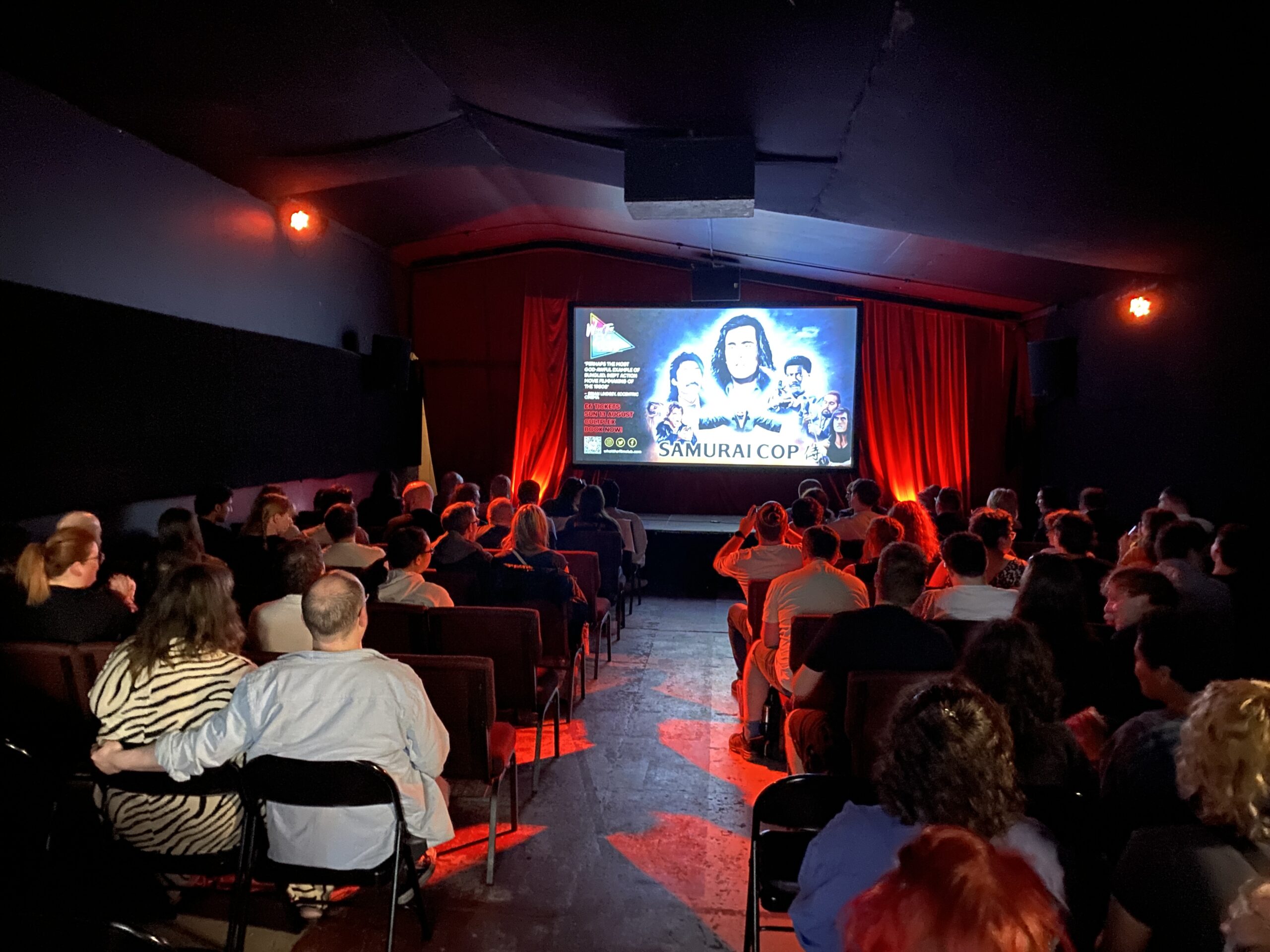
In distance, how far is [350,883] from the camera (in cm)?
213

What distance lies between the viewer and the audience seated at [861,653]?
2.78 m

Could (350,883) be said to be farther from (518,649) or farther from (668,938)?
(518,649)

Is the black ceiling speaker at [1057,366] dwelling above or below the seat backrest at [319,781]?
above

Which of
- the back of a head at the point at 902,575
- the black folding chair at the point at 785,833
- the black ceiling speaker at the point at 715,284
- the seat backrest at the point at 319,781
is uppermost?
the black ceiling speaker at the point at 715,284

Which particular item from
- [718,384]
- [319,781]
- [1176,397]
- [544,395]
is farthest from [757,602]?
[544,395]

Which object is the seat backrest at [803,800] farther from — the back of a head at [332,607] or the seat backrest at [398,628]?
the seat backrest at [398,628]

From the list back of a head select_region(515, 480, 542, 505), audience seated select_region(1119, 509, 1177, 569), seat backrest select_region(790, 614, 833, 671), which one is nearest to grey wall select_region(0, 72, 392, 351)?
back of a head select_region(515, 480, 542, 505)

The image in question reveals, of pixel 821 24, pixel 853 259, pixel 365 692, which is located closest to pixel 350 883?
pixel 365 692

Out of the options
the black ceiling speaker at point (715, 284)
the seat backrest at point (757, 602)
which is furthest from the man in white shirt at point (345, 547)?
the black ceiling speaker at point (715, 284)

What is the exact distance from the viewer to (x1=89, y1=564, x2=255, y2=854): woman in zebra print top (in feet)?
7.23

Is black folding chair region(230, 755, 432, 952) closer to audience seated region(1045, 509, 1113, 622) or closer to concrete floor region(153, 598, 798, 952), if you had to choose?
concrete floor region(153, 598, 798, 952)

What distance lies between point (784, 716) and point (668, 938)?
151cm

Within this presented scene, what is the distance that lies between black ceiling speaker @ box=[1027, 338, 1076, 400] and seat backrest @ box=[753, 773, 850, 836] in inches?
246

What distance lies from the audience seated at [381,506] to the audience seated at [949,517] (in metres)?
3.99
